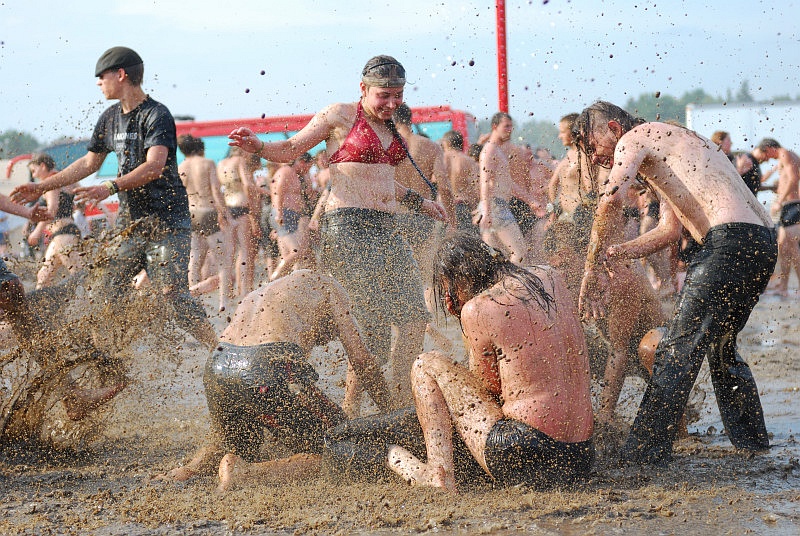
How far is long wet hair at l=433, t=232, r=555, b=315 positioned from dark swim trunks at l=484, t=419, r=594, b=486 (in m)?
0.51

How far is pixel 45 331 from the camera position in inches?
190

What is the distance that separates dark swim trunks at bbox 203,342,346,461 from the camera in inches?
154

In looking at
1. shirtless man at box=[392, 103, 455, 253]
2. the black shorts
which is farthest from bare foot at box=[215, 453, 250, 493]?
the black shorts

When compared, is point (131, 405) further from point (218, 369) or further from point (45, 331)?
point (218, 369)

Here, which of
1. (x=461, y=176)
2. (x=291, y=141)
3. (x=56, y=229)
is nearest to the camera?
(x=291, y=141)

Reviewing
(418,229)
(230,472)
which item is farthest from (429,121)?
(230,472)

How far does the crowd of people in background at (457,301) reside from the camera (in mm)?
3617

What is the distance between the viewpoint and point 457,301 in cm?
379

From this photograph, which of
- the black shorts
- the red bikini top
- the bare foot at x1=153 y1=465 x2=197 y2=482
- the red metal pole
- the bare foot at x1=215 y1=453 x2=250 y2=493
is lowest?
the bare foot at x1=153 y1=465 x2=197 y2=482

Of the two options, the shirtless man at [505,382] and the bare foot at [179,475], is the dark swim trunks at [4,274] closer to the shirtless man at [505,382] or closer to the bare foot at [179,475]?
the bare foot at [179,475]

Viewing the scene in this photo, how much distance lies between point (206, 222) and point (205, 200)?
293 mm

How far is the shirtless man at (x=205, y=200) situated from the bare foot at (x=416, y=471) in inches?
253

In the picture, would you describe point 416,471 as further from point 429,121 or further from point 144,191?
point 429,121

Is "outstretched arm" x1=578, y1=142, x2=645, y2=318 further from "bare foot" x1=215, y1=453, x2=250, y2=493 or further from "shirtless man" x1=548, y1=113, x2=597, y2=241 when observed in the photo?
"shirtless man" x1=548, y1=113, x2=597, y2=241
